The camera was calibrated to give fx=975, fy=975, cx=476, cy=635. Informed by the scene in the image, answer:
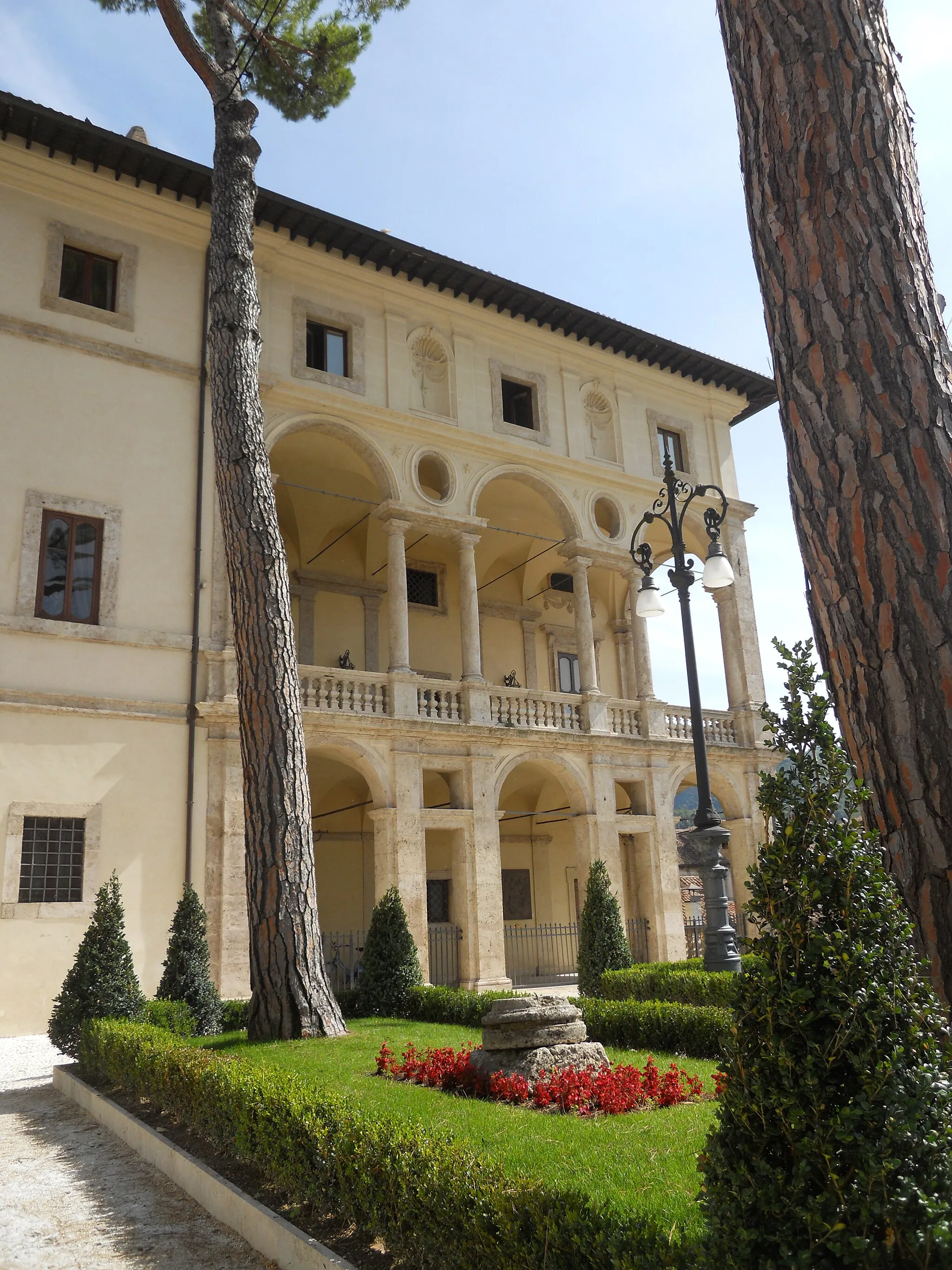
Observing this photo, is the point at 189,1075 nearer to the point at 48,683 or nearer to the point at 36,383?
the point at 48,683

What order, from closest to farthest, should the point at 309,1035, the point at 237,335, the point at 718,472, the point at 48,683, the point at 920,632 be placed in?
the point at 920,632 < the point at 309,1035 < the point at 237,335 < the point at 48,683 < the point at 718,472

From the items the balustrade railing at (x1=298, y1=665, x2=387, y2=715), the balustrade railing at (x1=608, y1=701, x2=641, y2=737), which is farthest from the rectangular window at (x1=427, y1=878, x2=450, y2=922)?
the balustrade railing at (x1=298, y1=665, x2=387, y2=715)

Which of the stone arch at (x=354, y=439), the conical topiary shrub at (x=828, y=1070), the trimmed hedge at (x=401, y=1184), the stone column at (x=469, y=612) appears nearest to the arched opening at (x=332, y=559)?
the stone arch at (x=354, y=439)

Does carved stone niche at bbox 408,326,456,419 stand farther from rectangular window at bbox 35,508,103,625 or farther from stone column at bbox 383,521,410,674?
rectangular window at bbox 35,508,103,625

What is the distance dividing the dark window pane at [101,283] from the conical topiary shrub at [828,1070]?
55.9ft

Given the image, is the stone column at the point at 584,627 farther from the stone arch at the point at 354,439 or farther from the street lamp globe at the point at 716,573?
the street lamp globe at the point at 716,573

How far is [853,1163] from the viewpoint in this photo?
250 cm

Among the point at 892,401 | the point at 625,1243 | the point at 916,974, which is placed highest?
the point at 892,401

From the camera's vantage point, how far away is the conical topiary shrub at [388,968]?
13.1 metres

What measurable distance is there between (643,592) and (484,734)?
21.3 ft

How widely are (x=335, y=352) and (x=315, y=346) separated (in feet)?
1.35

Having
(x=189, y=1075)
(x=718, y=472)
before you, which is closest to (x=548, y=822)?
(x=718, y=472)

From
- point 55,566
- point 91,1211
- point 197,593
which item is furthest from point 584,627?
point 91,1211

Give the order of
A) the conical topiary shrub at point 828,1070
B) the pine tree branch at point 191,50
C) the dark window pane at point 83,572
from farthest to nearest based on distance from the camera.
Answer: the dark window pane at point 83,572 < the pine tree branch at point 191,50 < the conical topiary shrub at point 828,1070
